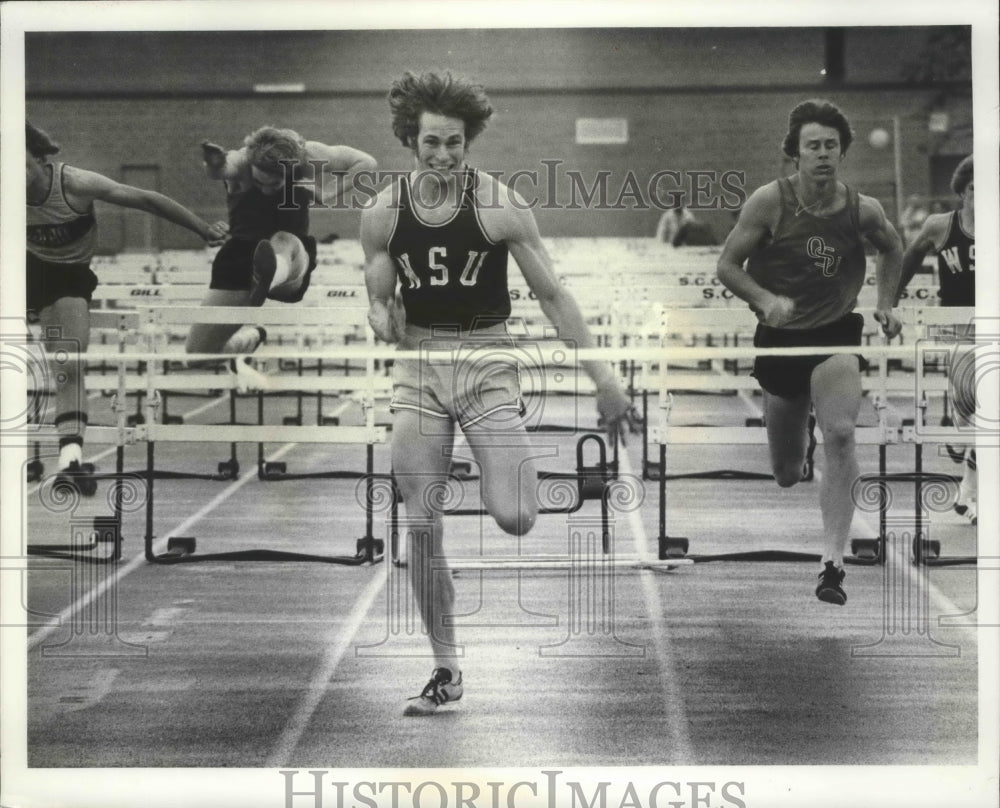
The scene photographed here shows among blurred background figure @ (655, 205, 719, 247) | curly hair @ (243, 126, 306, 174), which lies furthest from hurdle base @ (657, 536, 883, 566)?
curly hair @ (243, 126, 306, 174)

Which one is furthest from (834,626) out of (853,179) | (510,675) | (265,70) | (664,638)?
(265,70)

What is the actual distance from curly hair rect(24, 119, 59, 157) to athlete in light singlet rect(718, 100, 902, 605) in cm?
214

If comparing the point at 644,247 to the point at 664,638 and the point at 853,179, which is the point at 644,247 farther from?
the point at 664,638

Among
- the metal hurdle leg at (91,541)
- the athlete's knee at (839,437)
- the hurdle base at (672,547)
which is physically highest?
the athlete's knee at (839,437)

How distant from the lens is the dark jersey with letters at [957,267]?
532 centimetres

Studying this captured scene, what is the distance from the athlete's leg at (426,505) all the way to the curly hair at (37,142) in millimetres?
1429

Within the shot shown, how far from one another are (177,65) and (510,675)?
7.06ft

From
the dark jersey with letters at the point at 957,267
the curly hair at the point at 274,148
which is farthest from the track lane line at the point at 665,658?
the curly hair at the point at 274,148

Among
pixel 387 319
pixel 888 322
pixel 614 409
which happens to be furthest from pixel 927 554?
pixel 387 319

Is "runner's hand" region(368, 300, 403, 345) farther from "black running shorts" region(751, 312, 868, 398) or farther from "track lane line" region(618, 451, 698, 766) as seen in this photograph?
"black running shorts" region(751, 312, 868, 398)

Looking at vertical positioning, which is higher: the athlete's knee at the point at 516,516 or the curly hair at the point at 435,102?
the curly hair at the point at 435,102

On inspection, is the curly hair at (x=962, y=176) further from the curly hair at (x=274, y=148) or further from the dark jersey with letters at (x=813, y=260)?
the curly hair at (x=274, y=148)

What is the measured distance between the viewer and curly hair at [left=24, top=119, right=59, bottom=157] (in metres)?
5.25

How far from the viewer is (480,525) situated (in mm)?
5590
